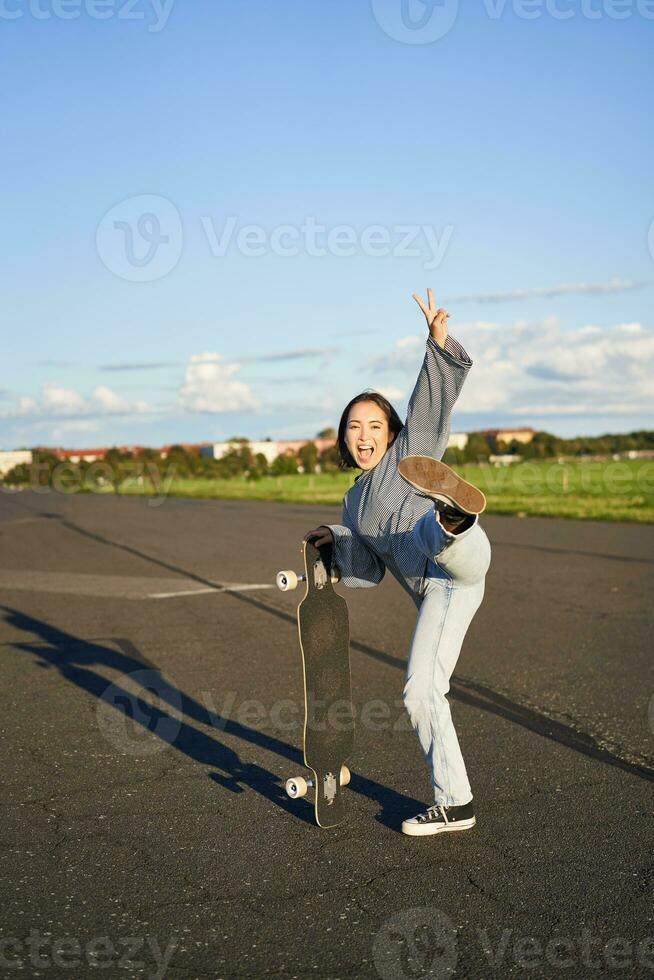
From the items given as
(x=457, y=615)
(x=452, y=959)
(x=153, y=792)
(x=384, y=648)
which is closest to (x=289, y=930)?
(x=452, y=959)

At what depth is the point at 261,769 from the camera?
17.7 ft

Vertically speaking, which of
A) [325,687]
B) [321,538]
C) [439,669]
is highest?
[321,538]

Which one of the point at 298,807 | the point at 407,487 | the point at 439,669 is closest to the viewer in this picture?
the point at 439,669

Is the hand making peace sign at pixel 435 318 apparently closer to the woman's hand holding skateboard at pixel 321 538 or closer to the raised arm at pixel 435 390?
the raised arm at pixel 435 390

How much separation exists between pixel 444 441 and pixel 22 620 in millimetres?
7285

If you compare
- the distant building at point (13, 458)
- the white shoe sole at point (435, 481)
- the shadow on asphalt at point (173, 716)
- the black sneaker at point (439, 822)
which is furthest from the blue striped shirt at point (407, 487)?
the distant building at point (13, 458)

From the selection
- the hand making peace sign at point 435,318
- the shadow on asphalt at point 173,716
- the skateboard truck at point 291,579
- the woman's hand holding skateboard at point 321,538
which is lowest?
the shadow on asphalt at point 173,716

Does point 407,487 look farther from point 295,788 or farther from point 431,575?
point 295,788

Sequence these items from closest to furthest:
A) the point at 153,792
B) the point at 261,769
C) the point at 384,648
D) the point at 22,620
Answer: the point at 153,792 → the point at 261,769 → the point at 384,648 → the point at 22,620

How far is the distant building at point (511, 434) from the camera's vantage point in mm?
108625

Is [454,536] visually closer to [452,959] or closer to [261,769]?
[452,959]

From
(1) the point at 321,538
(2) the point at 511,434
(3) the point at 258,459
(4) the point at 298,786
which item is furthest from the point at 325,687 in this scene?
(2) the point at 511,434

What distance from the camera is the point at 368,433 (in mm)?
4527

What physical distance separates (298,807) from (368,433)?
174 cm
